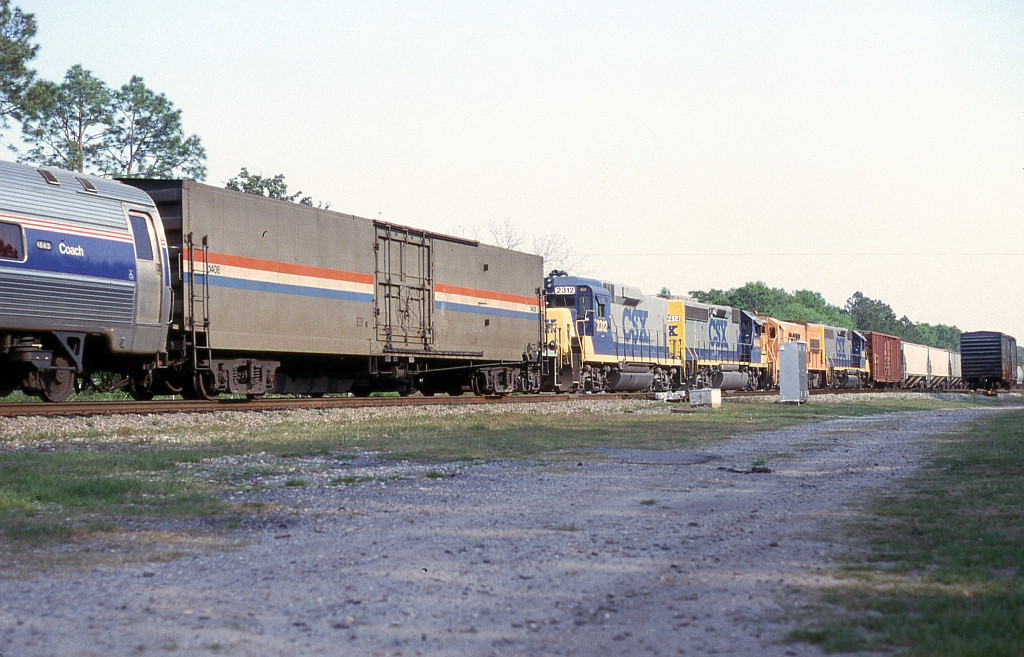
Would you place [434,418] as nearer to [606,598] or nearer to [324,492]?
[324,492]

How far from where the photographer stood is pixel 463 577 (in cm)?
573

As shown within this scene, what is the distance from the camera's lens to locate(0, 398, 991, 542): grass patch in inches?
316

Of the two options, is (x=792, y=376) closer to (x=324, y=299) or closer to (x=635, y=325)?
(x=635, y=325)

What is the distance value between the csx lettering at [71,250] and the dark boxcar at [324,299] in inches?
90.3

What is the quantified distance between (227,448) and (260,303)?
6175 millimetres

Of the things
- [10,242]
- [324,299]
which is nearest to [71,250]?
[10,242]

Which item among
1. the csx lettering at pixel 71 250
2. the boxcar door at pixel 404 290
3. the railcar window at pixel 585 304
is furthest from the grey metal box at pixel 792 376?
the csx lettering at pixel 71 250

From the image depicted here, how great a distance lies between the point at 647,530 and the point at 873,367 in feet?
196

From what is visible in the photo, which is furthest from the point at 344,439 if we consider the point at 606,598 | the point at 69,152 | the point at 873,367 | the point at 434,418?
the point at 873,367

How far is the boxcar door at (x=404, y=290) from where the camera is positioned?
70.7 ft

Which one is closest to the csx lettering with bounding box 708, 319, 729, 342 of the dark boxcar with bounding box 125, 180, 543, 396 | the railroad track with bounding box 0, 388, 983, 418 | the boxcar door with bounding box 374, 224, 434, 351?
the dark boxcar with bounding box 125, 180, 543, 396

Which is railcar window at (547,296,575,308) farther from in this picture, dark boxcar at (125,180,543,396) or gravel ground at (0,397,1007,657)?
gravel ground at (0,397,1007,657)

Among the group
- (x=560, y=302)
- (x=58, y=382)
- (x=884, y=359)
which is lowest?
(x=58, y=382)

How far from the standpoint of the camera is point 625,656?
4.21 meters
